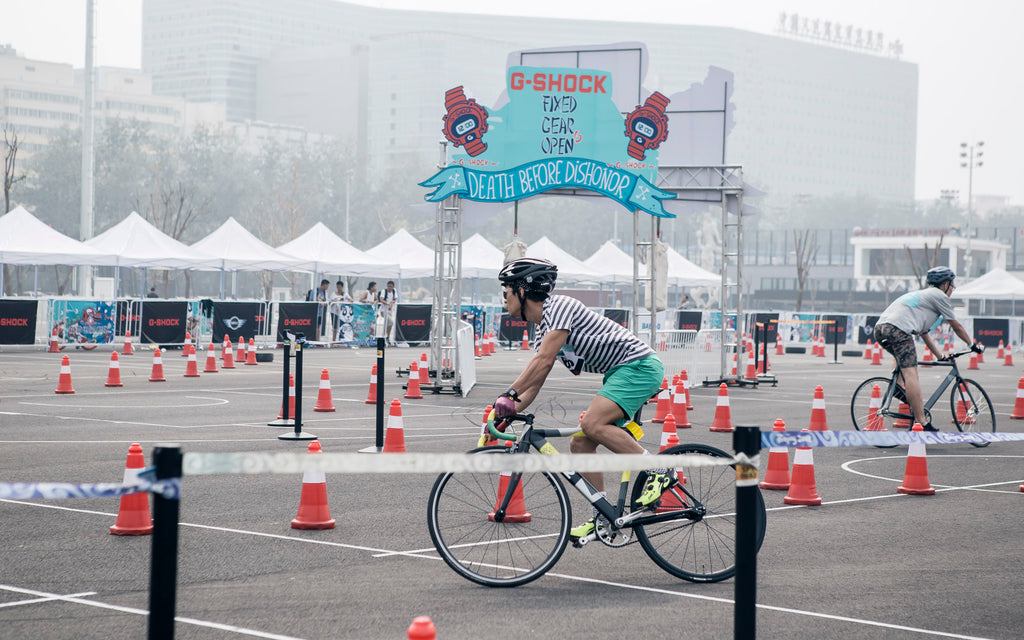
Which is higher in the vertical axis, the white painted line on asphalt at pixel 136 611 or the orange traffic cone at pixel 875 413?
the orange traffic cone at pixel 875 413

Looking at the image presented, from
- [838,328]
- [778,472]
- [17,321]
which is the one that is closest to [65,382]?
[17,321]

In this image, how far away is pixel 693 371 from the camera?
70.2 feet

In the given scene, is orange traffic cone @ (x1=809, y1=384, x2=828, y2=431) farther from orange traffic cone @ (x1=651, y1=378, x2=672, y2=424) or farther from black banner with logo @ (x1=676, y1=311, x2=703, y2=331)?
black banner with logo @ (x1=676, y1=311, x2=703, y2=331)

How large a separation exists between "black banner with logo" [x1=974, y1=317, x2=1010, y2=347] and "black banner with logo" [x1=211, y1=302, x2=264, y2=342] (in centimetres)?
2715

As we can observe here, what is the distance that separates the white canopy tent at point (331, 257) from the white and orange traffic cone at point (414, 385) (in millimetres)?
18767

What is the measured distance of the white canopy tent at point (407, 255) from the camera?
3944 centimetres

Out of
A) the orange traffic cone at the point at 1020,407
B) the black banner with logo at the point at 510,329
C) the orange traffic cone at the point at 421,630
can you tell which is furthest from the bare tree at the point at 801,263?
the orange traffic cone at the point at 421,630

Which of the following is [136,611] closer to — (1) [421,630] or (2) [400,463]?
(2) [400,463]

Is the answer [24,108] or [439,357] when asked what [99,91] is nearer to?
[24,108]

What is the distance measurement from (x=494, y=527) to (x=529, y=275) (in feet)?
5.50

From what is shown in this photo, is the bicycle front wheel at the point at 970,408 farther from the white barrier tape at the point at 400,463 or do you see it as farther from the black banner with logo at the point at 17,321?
the black banner with logo at the point at 17,321

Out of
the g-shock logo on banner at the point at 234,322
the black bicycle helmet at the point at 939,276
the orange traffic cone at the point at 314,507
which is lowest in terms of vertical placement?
the orange traffic cone at the point at 314,507

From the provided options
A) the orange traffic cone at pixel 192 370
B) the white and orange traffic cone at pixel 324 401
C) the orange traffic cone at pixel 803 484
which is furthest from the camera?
the orange traffic cone at pixel 192 370

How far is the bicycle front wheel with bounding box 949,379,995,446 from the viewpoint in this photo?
13422 mm
